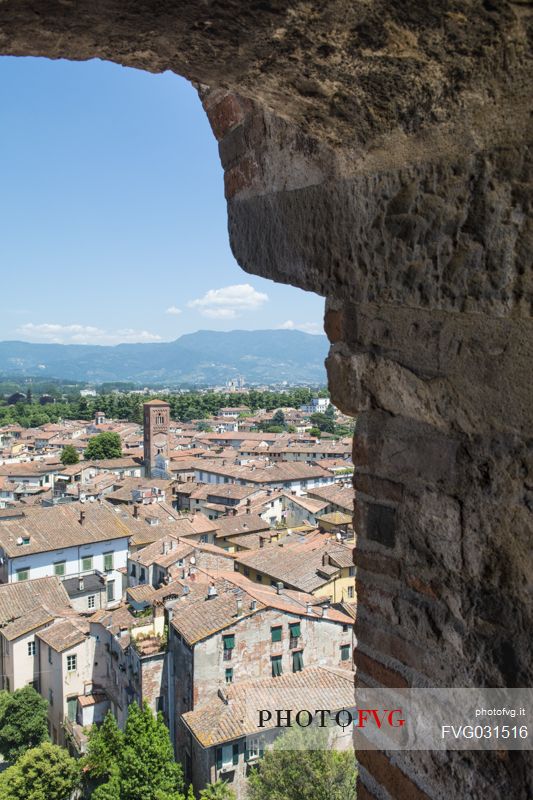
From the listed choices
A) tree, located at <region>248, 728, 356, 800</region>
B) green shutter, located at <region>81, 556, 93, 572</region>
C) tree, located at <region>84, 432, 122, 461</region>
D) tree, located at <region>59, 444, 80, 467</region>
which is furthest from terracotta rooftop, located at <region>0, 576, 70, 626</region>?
tree, located at <region>84, 432, 122, 461</region>

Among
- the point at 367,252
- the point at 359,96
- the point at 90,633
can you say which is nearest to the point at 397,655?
the point at 367,252

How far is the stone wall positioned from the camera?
44.1 inches

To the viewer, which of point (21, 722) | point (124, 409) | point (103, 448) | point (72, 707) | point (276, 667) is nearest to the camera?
point (276, 667)

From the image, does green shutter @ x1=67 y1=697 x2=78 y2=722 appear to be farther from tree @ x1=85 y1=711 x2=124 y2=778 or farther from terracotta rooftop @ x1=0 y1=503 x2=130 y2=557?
terracotta rooftop @ x1=0 y1=503 x2=130 y2=557

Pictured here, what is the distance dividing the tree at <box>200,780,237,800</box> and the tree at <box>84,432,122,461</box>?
147ft

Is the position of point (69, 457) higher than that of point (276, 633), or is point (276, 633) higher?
point (276, 633)

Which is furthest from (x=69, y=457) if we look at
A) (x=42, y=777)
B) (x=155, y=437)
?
(x=42, y=777)

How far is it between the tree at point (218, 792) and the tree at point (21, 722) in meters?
7.03

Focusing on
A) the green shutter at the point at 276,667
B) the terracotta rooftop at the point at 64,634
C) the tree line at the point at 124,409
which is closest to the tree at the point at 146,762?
the green shutter at the point at 276,667

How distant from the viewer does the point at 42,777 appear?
1516 cm

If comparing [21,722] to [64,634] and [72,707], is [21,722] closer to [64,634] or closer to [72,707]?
[72,707]

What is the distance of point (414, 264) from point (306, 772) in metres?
13.1

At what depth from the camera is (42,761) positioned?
15328 mm

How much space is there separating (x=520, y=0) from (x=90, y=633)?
20.8 meters
